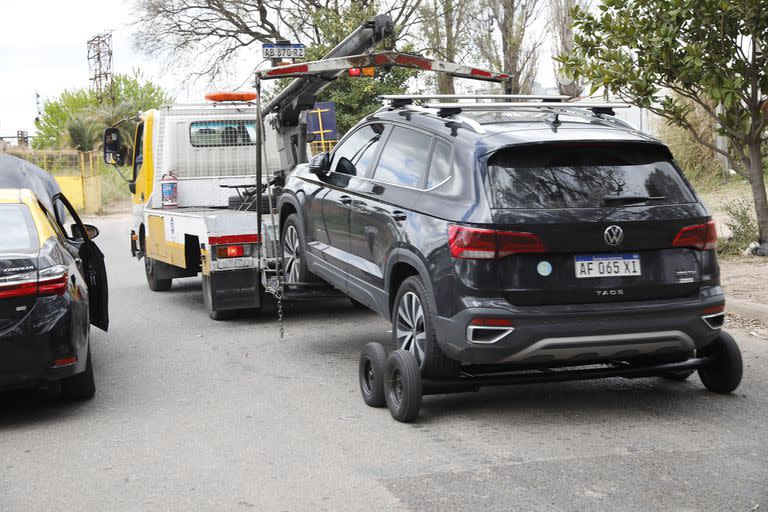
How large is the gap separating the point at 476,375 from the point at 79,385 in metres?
2.77

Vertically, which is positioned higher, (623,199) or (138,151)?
(138,151)

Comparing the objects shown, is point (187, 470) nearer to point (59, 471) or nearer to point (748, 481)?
point (59, 471)

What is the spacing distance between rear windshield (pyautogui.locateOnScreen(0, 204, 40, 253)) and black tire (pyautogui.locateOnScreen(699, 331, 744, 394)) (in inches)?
176

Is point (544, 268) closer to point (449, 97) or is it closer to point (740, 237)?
point (449, 97)

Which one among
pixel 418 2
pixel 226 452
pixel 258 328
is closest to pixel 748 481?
pixel 226 452

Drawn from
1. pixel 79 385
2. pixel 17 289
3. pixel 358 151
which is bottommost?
pixel 79 385

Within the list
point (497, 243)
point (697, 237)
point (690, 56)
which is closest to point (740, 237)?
point (690, 56)

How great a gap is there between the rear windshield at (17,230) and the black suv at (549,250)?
238 centimetres

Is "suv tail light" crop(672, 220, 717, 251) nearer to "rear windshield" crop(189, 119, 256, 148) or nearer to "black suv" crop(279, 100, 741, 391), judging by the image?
"black suv" crop(279, 100, 741, 391)

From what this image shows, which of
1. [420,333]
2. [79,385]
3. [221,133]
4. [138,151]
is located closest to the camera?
[420,333]

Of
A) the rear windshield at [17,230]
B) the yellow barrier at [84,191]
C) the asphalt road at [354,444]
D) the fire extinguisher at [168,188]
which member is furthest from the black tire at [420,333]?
the yellow barrier at [84,191]

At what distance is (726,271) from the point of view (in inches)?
455

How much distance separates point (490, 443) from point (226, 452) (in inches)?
59.0

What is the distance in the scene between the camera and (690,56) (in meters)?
11.8
